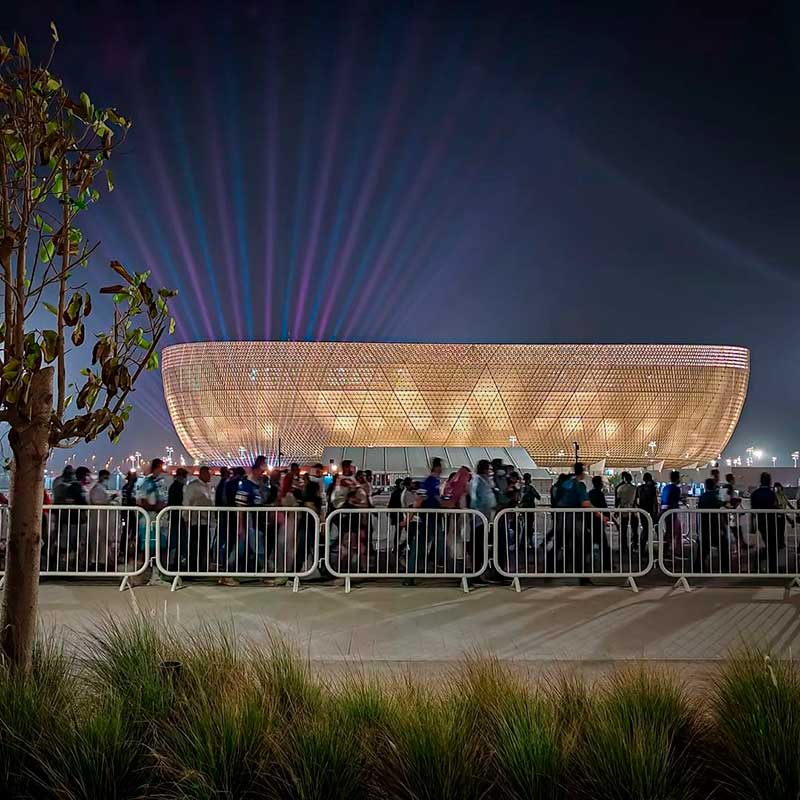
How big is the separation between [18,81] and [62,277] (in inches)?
47.2

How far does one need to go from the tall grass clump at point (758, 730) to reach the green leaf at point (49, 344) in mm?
3927

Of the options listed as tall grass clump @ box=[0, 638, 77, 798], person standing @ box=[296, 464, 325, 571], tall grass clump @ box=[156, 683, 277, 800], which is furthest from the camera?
person standing @ box=[296, 464, 325, 571]

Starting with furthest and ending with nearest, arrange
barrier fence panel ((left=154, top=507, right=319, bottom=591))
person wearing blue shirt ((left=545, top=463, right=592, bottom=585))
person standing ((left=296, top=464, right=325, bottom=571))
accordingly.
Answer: person standing ((left=296, top=464, right=325, bottom=571)) → person wearing blue shirt ((left=545, top=463, right=592, bottom=585)) → barrier fence panel ((left=154, top=507, right=319, bottom=591))

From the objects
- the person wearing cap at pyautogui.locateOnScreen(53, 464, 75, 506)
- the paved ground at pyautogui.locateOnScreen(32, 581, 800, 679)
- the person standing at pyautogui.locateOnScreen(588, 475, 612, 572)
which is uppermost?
the person wearing cap at pyautogui.locateOnScreen(53, 464, 75, 506)

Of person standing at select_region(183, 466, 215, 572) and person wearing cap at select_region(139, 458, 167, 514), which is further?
person wearing cap at select_region(139, 458, 167, 514)

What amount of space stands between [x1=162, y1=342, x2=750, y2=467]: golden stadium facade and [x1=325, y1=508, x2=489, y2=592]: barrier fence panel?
61.7 meters

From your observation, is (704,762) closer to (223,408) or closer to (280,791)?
(280,791)

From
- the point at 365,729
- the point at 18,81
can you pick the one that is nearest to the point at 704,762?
the point at 365,729

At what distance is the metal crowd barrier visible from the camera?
9.71m

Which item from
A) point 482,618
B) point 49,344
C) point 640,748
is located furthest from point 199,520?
point 640,748

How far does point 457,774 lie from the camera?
343 centimetres

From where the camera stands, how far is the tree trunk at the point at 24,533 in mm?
4551

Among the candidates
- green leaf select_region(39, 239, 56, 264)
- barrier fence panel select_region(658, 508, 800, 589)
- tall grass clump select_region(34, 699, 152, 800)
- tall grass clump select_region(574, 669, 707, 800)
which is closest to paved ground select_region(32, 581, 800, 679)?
barrier fence panel select_region(658, 508, 800, 589)

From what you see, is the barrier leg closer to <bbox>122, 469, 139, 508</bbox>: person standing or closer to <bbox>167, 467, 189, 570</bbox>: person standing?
<bbox>167, 467, 189, 570</bbox>: person standing
